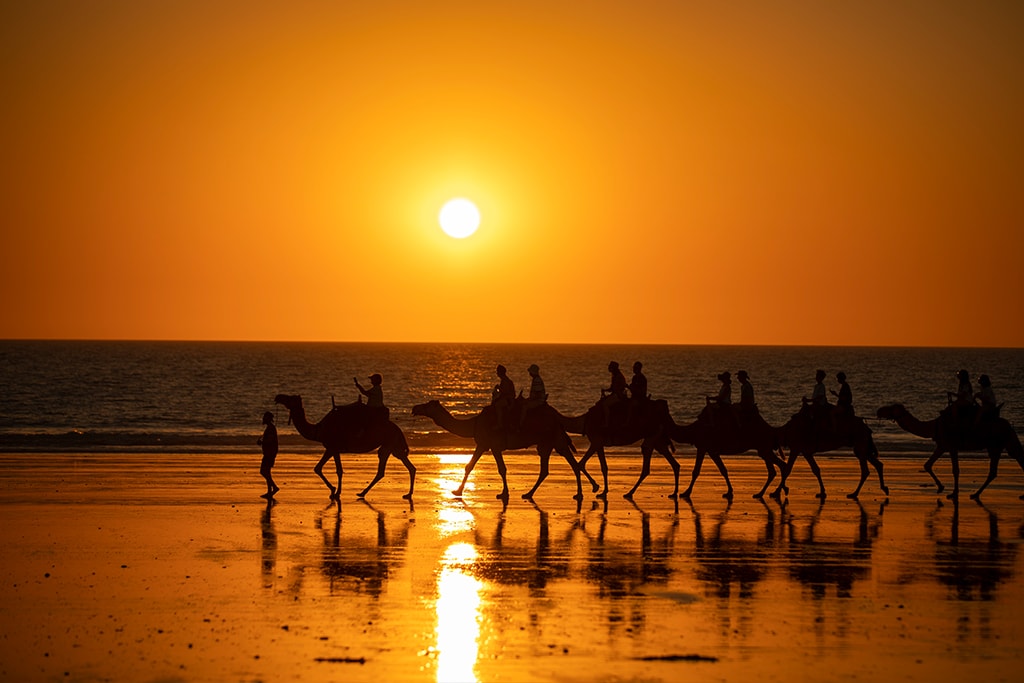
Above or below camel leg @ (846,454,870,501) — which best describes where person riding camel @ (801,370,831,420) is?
above

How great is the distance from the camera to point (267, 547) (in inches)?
655

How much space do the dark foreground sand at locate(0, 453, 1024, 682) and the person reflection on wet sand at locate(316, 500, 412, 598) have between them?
0.06m

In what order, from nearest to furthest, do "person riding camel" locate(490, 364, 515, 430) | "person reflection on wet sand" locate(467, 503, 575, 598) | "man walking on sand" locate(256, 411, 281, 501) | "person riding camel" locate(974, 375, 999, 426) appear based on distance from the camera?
"person reflection on wet sand" locate(467, 503, 575, 598), "man walking on sand" locate(256, 411, 281, 501), "person riding camel" locate(490, 364, 515, 430), "person riding camel" locate(974, 375, 999, 426)

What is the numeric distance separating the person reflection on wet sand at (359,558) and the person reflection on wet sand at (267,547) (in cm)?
58

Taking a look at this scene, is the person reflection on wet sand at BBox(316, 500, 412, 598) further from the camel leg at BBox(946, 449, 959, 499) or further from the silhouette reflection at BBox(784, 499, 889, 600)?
the camel leg at BBox(946, 449, 959, 499)

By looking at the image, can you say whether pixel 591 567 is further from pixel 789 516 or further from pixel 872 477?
pixel 872 477

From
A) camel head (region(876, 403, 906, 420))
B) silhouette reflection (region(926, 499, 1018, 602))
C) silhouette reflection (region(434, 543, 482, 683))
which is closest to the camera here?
silhouette reflection (region(434, 543, 482, 683))

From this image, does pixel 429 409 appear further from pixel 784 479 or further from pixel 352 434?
pixel 784 479

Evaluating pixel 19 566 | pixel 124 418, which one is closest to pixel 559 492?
pixel 19 566

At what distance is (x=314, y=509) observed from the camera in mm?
20875

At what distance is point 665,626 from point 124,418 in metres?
61.9

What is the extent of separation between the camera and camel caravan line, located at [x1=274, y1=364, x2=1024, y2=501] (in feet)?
73.6

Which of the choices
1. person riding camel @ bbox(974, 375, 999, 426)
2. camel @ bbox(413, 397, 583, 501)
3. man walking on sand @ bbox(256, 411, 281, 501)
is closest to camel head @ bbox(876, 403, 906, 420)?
person riding camel @ bbox(974, 375, 999, 426)

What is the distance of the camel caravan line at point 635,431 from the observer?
22.4 meters
